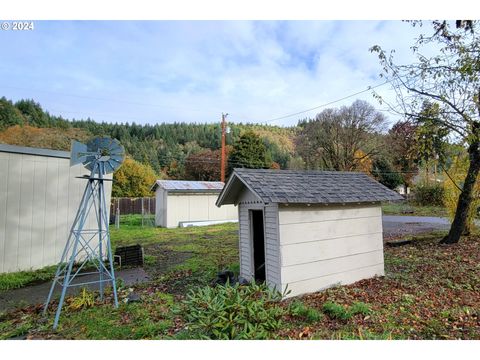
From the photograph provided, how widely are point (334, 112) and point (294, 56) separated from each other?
20752 mm

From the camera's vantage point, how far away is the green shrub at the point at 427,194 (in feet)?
82.0

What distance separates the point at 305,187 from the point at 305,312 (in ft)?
7.69

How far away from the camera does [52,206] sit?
26.6ft

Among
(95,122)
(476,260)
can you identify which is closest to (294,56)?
(476,260)

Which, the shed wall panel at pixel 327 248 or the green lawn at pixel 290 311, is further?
the shed wall panel at pixel 327 248

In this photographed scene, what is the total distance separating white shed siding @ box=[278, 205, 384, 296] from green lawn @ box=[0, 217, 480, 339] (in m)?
0.26

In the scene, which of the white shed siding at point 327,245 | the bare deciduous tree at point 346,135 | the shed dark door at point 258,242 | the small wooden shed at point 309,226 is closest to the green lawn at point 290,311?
the white shed siding at point 327,245

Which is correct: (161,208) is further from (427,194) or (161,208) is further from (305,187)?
(427,194)

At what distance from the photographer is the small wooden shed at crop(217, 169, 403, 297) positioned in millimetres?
5180

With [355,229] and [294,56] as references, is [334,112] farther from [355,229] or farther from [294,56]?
[355,229]

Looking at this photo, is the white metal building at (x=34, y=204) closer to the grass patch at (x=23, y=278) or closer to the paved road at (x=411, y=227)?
the grass patch at (x=23, y=278)

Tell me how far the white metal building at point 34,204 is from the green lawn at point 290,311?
3118 millimetres

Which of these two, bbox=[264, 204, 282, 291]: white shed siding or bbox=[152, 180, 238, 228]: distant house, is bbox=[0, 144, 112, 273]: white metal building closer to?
bbox=[264, 204, 282, 291]: white shed siding

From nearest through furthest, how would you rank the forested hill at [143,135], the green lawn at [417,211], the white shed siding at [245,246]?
the white shed siding at [245,246]
the green lawn at [417,211]
the forested hill at [143,135]
